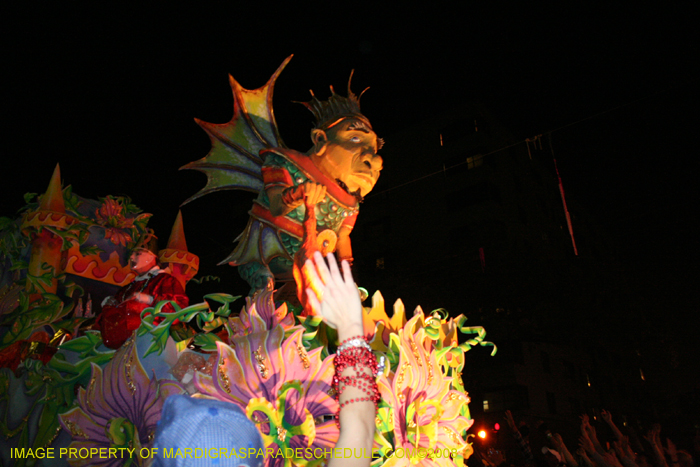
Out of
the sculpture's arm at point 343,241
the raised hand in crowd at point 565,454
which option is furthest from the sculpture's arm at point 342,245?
the raised hand in crowd at point 565,454

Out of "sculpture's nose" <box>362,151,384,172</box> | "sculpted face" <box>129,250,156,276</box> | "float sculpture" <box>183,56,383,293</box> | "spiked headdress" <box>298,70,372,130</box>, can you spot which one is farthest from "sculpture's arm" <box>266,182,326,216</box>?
"sculpted face" <box>129,250,156,276</box>

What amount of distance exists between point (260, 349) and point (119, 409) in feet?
2.47

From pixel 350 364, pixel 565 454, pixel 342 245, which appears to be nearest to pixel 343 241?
pixel 342 245

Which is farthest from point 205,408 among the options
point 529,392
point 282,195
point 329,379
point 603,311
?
point 529,392

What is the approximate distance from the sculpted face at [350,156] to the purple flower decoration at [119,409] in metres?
1.47

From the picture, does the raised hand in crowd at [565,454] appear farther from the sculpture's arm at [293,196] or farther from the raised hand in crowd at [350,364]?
the raised hand in crowd at [350,364]

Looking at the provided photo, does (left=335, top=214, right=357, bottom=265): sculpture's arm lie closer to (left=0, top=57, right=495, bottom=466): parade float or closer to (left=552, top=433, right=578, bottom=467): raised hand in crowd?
(left=0, top=57, right=495, bottom=466): parade float

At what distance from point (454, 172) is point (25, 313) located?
636 inches

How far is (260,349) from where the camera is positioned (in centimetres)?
165

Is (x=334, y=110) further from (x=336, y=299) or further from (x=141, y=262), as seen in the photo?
Result: (x=336, y=299)

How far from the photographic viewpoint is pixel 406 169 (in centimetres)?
1822

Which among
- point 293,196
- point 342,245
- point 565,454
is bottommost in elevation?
point 565,454

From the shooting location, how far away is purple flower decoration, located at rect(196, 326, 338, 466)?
1.58 m

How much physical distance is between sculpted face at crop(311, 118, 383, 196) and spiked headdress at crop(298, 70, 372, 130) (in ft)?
0.20
